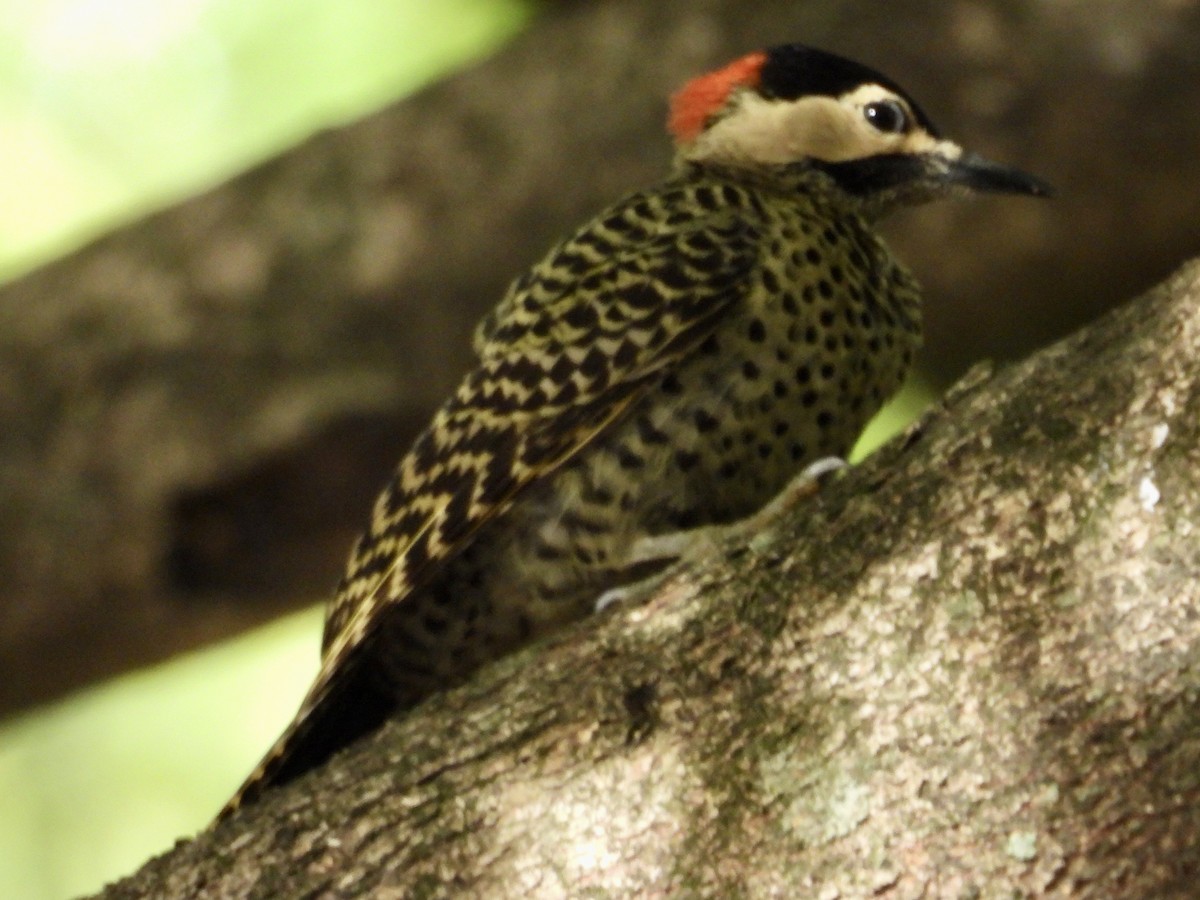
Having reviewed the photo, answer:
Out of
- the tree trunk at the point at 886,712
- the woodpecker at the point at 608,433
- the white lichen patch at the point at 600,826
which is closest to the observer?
the tree trunk at the point at 886,712

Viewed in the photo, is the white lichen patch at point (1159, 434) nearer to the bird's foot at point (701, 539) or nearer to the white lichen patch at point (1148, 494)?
the white lichen patch at point (1148, 494)

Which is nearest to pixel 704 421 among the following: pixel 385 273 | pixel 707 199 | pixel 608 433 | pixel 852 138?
pixel 608 433

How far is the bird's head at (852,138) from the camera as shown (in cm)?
412

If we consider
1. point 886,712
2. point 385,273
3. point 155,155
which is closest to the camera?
point 886,712

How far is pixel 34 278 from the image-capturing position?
684 cm

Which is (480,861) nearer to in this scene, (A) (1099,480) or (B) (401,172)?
(A) (1099,480)

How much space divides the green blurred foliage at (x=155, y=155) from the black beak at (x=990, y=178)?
3301 mm

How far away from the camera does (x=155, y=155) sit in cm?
787

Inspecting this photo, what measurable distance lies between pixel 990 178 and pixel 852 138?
1.03 feet

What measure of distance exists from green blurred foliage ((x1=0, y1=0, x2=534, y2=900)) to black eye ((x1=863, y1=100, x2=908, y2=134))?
3209 mm

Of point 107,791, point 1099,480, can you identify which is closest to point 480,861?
point 1099,480

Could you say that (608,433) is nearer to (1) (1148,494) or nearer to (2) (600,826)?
(2) (600,826)

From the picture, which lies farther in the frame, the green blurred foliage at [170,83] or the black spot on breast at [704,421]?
the green blurred foliage at [170,83]

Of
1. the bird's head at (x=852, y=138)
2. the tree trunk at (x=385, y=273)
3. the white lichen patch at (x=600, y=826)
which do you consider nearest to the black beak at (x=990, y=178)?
the bird's head at (x=852, y=138)
